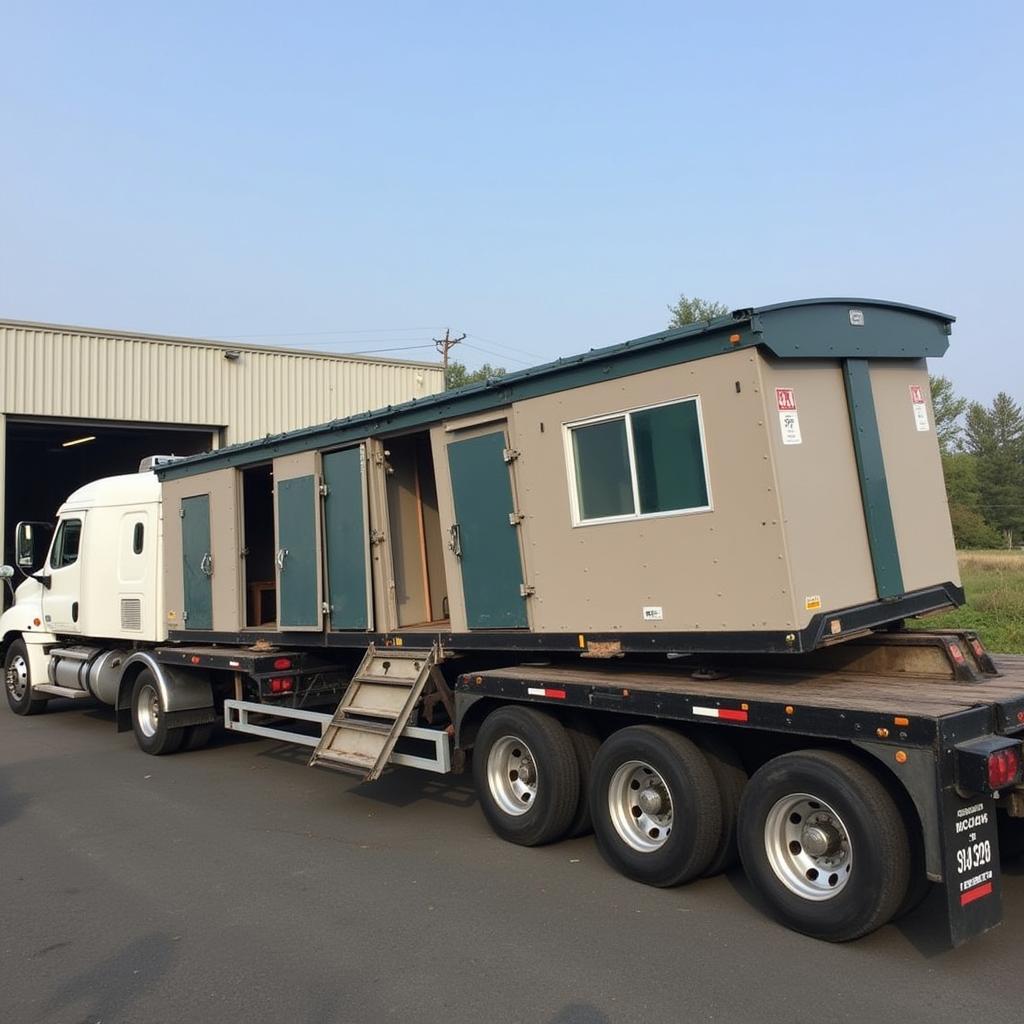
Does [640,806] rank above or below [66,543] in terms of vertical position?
below

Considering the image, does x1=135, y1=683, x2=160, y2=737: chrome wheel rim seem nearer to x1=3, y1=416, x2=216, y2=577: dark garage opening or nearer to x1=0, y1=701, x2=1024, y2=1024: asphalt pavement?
x1=0, y1=701, x2=1024, y2=1024: asphalt pavement

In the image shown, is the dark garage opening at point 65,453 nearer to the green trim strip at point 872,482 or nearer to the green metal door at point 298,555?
the green metal door at point 298,555

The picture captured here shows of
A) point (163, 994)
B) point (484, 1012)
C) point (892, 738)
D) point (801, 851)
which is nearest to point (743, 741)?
point (801, 851)

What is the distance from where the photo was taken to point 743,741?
220 inches

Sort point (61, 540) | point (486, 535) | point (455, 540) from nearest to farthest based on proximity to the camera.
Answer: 1. point (486, 535)
2. point (455, 540)
3. point (61, 540)

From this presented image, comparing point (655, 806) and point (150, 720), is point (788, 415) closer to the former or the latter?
point (655, 806)

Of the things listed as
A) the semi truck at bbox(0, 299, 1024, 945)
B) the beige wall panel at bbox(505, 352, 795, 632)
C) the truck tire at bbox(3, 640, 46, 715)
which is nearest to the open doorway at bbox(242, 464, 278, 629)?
the semi truck at bbox(0, 299, 1024, 945)

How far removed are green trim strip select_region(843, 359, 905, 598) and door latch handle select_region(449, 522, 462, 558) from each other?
10.0ft

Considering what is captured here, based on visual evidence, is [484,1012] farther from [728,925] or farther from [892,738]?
[892,738]

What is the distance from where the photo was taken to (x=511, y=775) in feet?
22.0

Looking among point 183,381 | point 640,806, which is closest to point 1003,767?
point 640,806

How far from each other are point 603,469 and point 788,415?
1.32 m

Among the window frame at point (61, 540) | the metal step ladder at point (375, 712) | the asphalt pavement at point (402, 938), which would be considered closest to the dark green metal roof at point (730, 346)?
the metal step ladder at point (375, 712)

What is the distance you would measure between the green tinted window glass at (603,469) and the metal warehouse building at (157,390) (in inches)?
632
